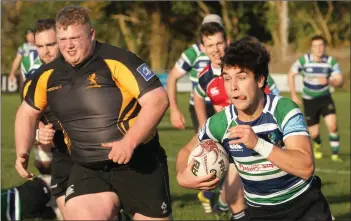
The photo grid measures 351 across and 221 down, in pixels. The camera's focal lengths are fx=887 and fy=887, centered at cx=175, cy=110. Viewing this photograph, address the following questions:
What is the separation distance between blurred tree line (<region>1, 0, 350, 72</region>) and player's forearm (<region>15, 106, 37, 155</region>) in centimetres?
4400

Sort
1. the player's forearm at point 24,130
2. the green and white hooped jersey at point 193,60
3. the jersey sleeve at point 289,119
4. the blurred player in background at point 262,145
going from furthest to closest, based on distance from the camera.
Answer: the green and white hooped jersey at point 193,60, the player's forearm at point 24,130, the jersey sleeve at point 289,119, the blurred player in background at point 262,145

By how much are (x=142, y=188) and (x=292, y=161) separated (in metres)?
1.71

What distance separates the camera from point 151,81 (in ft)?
21.6

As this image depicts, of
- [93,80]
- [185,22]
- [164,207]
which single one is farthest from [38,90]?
[185,22]

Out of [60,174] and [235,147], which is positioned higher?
[235,147]

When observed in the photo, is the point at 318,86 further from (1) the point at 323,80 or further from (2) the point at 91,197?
(2) the point at 91,197

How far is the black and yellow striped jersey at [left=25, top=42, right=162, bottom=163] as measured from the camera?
21.6 feet

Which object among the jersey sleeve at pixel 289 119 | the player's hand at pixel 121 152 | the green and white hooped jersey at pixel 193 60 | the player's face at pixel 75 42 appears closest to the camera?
the jersey sleeve at pixel 289 119

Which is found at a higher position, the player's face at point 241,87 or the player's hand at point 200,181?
the player's face at point 241,87

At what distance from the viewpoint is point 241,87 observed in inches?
225

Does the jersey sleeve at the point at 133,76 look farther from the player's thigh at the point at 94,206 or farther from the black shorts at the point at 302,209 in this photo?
the black shorts at the point at 302,209

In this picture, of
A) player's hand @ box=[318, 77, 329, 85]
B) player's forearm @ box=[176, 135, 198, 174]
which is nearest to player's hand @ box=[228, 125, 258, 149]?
player's forearm @ box=[176, 135, 198, 174]

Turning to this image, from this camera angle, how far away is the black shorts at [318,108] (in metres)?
17.2

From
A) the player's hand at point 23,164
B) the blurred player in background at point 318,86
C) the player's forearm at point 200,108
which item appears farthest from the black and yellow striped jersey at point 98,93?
the blurred player in background at point 318,86
